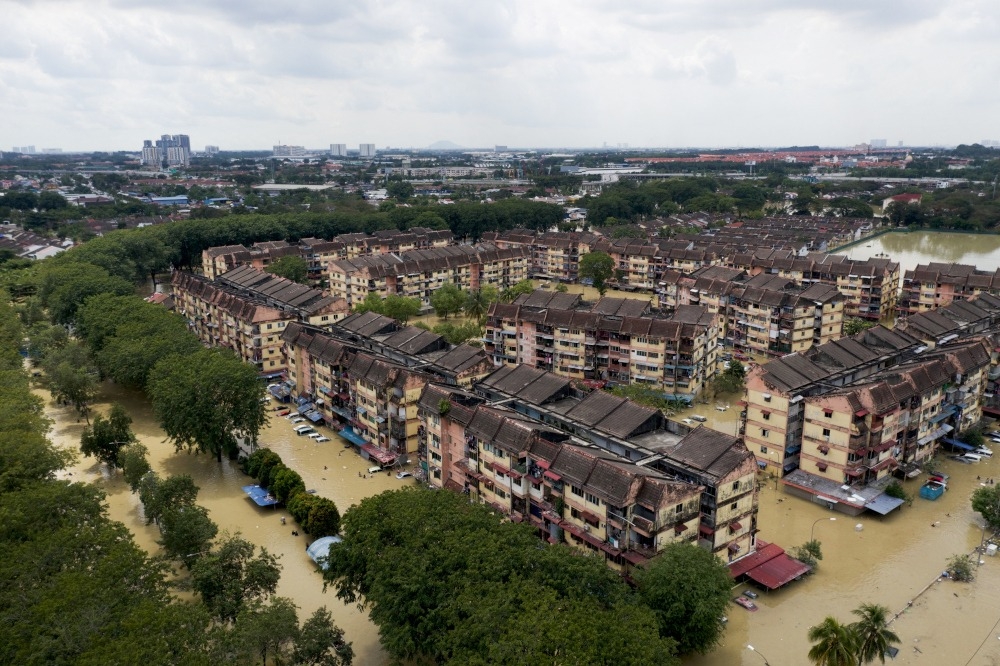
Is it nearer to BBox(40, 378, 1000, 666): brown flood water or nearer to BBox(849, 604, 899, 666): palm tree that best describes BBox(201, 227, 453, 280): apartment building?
BBox(40, 378, 1000, 666): brown flood water

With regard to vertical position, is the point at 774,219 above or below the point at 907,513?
above

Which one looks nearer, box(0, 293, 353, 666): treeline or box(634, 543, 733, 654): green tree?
box(0, 293, 353, 666): treeline

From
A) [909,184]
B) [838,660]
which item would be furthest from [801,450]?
[909,184]

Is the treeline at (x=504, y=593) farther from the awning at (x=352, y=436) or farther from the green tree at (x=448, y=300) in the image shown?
the green tree at (x=448, y=300)

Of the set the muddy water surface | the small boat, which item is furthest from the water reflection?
the muddy water surface

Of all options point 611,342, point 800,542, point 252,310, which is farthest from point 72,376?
point 800,542

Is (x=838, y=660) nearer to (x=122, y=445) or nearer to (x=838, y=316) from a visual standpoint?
(x=122, y=445)

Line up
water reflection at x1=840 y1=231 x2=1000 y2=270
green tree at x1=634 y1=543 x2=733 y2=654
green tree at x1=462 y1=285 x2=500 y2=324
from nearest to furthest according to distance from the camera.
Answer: green tree at x1=634 y1=543 x2=733 y2=654
green tree at x1=462 y1=285 x2=500 y2=324
water reflection at x1=840 y1=231 x2=1000 y2=270
